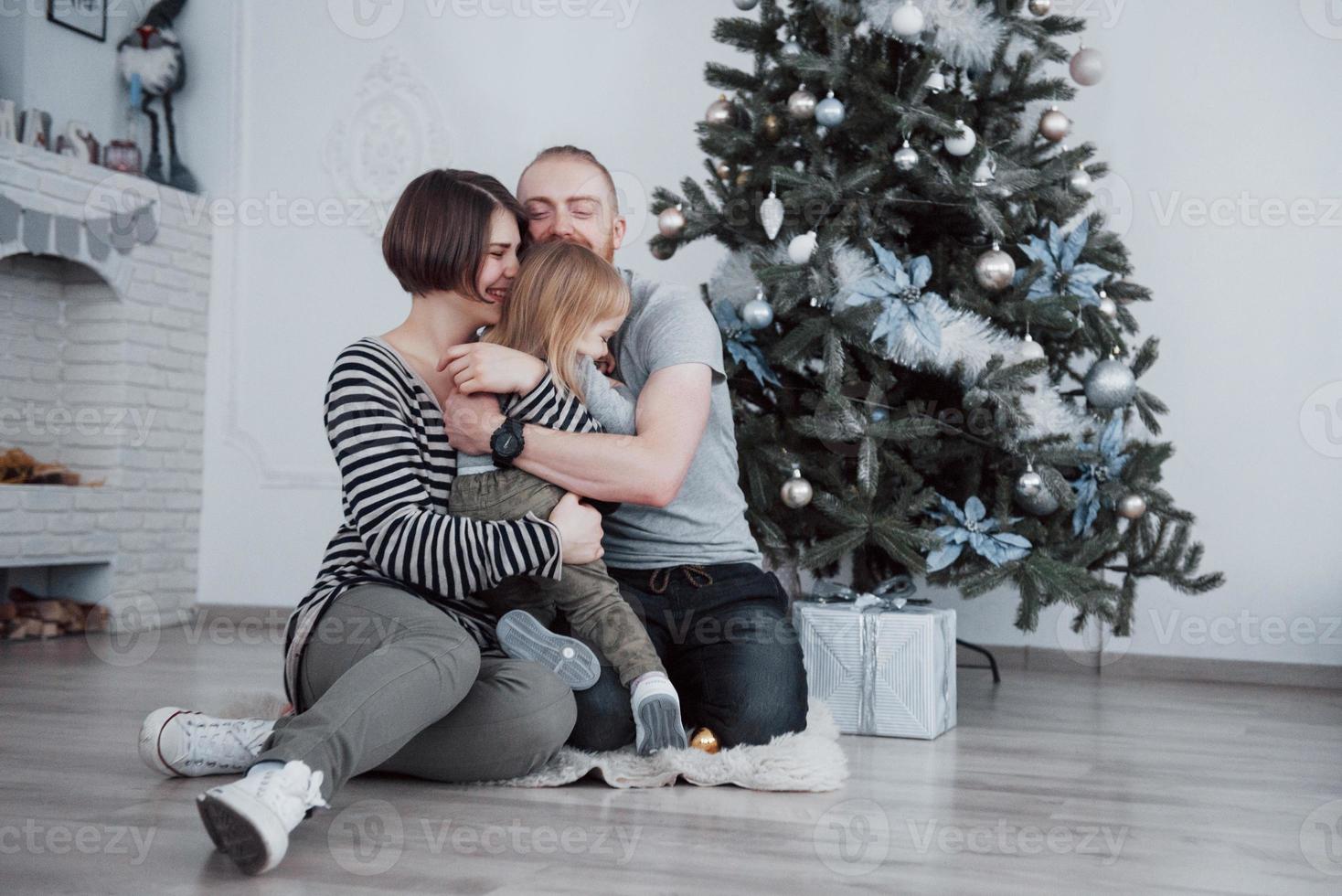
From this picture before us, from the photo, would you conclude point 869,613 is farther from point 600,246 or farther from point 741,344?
point 600,246

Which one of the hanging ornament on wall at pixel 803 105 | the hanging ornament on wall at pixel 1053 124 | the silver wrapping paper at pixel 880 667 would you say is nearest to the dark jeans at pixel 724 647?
the silver wrapping paper at pixel 880 667

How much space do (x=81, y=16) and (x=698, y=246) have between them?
83.6 inches

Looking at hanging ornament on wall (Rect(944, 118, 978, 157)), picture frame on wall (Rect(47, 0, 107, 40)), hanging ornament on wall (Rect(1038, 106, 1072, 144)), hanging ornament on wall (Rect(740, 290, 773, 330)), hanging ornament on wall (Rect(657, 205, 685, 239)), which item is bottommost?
hanging ornament on wall (Rect(740, 290, 773, 330))

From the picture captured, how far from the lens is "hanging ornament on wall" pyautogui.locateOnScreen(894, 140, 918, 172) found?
254 cm

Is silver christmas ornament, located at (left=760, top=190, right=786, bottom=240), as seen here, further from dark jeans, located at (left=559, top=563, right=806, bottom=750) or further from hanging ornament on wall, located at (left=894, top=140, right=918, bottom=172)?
dark jeans, located at (left=559, top=563, right=806, bottom=750)

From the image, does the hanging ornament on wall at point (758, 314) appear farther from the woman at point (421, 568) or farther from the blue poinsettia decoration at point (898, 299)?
the woman at point (421, 568)

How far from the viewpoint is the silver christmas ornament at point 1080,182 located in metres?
2.70

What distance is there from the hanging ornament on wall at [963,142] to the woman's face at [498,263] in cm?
109

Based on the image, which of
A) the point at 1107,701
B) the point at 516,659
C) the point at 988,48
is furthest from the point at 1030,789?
the point at 988,48

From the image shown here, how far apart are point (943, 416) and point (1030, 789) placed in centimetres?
103

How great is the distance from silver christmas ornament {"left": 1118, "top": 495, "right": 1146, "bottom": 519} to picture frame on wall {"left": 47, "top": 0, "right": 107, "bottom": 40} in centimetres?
344

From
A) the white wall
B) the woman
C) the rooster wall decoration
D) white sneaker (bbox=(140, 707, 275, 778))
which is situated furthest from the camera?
the rooster wall decoration

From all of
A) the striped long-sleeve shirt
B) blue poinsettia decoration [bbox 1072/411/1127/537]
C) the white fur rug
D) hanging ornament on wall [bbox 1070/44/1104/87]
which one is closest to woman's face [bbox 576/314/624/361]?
the striped long-sleeve shirt

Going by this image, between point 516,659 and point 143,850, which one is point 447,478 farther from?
point 143,850
